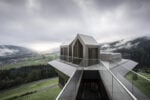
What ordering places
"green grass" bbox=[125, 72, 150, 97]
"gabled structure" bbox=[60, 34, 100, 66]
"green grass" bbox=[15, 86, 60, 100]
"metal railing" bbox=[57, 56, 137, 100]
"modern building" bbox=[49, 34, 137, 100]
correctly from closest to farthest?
"metal railing" bbox=[57, 56, 137, 100] → "green grass" bbox=[125, 72, 150, 97] → "modern building" bbox=[49, 34, 137, 100] → "gabled structure" bbox=[60, 34, 100, 66] → "green grass" bbox=[15, 86, 60, 100]

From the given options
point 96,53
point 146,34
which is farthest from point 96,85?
point 146,34

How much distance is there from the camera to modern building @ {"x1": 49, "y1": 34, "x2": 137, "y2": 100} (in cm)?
645

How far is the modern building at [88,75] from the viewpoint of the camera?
6.45m

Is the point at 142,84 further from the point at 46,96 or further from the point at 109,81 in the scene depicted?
the point at 46,96

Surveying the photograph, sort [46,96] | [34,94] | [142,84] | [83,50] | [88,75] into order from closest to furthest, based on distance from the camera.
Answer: [142,84] → [88,75] → [83,50] → [46,96] → [34,94]

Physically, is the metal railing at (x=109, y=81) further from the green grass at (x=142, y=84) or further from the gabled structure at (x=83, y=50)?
the green grass at (x=142, y=84)

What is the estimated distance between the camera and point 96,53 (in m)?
19.8

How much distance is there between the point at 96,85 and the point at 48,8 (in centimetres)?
1501

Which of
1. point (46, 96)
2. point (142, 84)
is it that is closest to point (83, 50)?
point (142, 84)

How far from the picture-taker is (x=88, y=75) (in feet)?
43.3

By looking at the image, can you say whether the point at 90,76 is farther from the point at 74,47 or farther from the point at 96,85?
the point at 74,47

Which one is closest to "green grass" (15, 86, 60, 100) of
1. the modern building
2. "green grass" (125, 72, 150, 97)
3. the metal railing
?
the modern building

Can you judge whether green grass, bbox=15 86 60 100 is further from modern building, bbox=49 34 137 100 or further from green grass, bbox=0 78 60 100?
modern building, bbox=49 34 137 100

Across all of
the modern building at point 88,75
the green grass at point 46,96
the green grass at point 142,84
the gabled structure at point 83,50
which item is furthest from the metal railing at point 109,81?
the green grass at point 46,96
